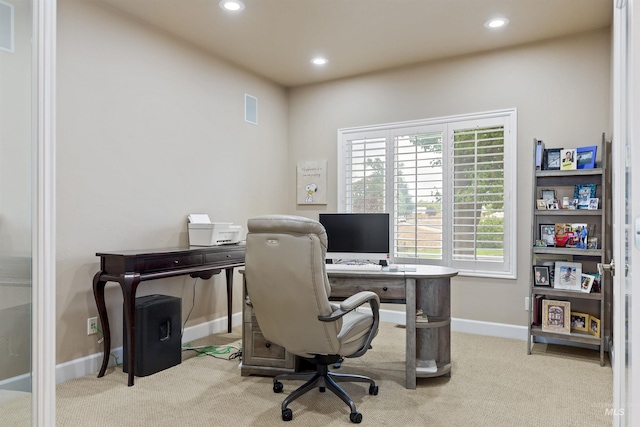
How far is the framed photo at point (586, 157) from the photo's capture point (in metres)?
3.49

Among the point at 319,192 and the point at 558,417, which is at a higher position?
the point at 319,192

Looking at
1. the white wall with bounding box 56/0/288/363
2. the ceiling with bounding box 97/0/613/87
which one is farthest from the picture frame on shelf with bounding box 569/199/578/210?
the white wall with bounding box 56/0/288/363

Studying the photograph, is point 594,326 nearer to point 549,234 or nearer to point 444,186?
point 549,234

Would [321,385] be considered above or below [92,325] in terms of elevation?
below

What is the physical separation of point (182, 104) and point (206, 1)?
101 centimetres

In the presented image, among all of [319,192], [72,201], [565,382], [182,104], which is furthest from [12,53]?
[319,192]

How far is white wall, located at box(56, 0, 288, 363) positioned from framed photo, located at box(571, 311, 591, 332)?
3.21m

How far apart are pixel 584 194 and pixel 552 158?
0.40 m

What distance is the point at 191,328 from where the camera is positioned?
3982mm

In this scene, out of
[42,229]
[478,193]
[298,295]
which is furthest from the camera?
[478,193]

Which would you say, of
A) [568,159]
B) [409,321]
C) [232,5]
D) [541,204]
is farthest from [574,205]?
[232,5]

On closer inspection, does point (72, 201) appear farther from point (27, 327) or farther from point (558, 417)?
point (558, 417)

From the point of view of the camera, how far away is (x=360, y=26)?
3691mm

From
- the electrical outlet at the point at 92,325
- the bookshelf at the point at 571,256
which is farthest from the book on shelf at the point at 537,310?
the electrical outlet at the point at 92,325
